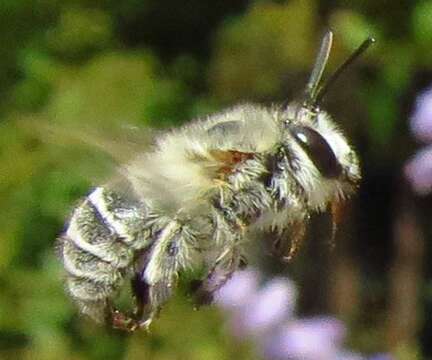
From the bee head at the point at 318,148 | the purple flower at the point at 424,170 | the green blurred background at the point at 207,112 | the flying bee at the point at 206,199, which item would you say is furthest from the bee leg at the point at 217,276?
the green blurred background at the point at 207,112

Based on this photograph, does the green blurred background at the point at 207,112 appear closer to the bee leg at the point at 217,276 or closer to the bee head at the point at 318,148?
the bee leg at the point at 217,276

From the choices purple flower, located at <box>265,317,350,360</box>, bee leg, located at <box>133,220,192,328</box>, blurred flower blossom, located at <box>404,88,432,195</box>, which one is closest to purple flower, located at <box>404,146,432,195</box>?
blurred flower blossom, located at <box>404,88,432,195</box>

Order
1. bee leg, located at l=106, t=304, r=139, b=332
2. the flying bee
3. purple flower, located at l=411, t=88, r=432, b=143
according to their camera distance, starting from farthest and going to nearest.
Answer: purple flower, located at l=411, t=88, r=432, b=143 < bee leg, located at l=106, t=304, r=139, b=332 < the flying bee

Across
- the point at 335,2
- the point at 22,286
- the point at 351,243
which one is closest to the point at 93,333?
the point at 22,286

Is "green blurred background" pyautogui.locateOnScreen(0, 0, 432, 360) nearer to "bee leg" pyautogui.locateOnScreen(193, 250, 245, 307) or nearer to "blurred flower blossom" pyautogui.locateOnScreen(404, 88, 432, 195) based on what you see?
"blurred flower blossom" pyautogui.locateOnScreen(404, 88, 432, 195)

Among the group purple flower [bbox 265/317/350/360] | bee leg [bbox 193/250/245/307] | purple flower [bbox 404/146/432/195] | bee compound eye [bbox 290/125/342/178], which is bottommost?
bee leg [bbox 193/250/245/307]

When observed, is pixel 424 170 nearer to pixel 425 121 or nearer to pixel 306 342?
pixel 425 121

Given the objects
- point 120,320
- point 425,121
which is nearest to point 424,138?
point 425,121
